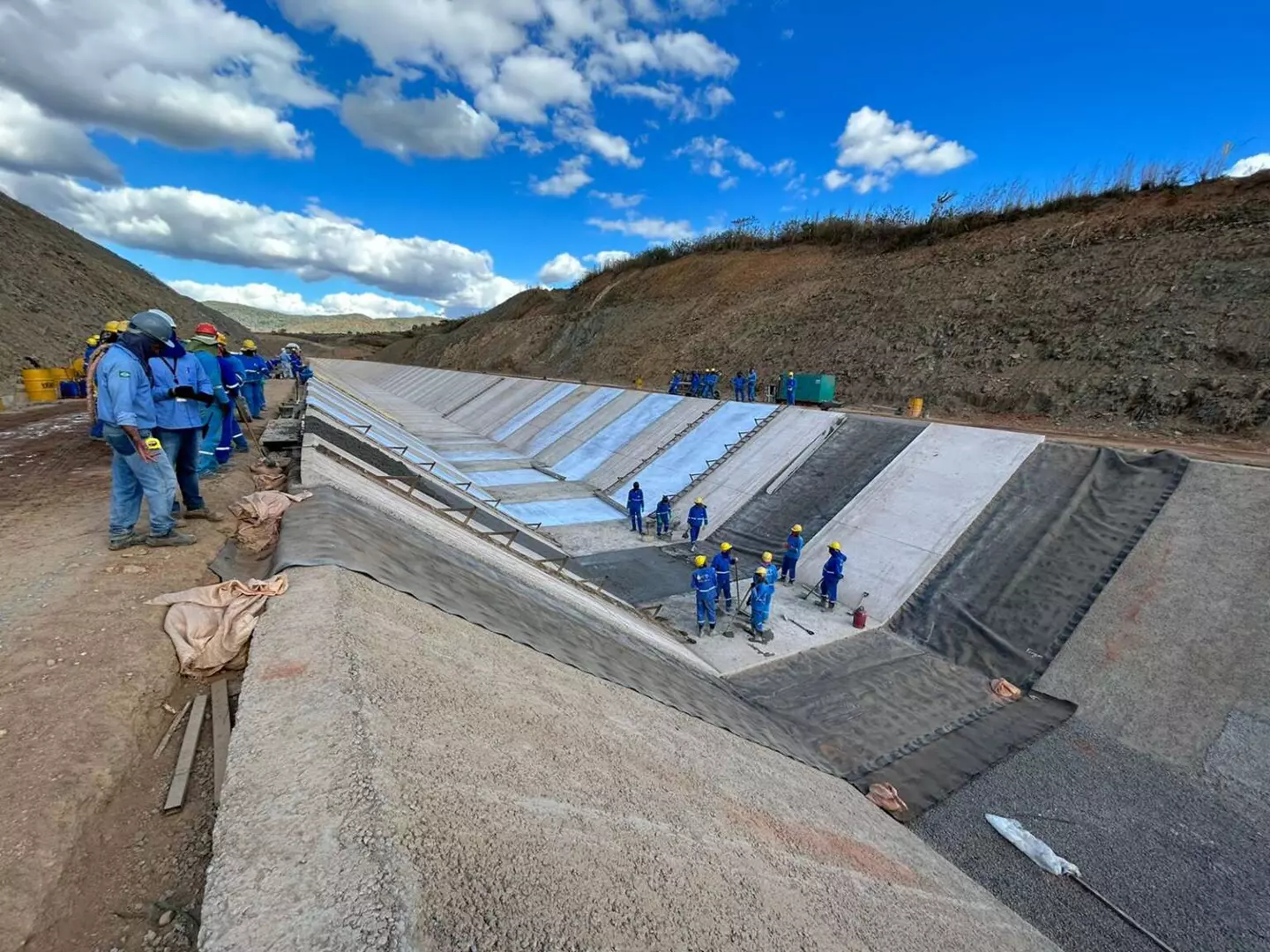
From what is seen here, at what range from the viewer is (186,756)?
2617mm

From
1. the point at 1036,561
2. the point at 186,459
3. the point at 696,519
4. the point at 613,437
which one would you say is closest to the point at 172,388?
the point at 186,459

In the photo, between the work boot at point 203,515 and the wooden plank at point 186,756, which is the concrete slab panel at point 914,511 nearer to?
the wooden plank at point 186,756

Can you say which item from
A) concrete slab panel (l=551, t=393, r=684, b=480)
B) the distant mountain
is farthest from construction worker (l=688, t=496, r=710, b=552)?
the distant mountain

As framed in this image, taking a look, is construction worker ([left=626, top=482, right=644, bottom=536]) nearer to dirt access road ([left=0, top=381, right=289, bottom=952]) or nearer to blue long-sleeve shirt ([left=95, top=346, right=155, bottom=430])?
dirt access road ([left=0, top=381, right=289, bottom=952])

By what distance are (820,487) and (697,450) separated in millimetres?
4598

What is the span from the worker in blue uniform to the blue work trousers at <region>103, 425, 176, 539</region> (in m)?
9.57

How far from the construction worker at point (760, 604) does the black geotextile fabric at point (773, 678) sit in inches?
29.8

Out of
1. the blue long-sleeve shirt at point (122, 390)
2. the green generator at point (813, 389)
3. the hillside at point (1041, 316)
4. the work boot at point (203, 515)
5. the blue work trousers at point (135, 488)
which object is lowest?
the work boot at point (203, 515)

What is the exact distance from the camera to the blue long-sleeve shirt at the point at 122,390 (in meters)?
4.44

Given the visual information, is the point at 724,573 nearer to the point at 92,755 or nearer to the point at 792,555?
the point at 792,555

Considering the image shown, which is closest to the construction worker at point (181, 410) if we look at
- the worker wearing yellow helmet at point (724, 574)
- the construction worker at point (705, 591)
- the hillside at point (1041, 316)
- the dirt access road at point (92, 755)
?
the dirt access road at point (92, 755)

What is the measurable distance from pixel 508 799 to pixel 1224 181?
2871cm

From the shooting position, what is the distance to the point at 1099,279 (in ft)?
62.5

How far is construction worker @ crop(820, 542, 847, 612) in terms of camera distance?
1060cm
